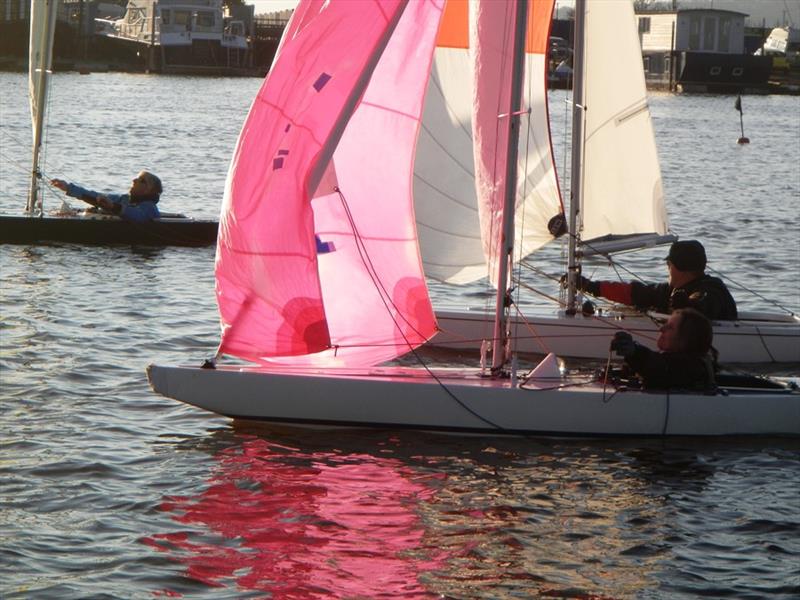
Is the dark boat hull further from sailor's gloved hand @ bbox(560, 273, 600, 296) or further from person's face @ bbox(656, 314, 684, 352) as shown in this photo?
person's face @ bbox(656, 314, 684, 352)

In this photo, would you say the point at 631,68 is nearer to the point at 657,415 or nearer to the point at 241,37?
the point at 657,415

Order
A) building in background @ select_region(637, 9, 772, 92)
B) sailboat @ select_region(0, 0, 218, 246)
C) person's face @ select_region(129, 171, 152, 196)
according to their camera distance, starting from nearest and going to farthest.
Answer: person's face @ select_region(129, 171, 152, 196), sailboat @ select_region(0, 0, 218, 246), building in background @ select_region(637, 9, 772, 92)

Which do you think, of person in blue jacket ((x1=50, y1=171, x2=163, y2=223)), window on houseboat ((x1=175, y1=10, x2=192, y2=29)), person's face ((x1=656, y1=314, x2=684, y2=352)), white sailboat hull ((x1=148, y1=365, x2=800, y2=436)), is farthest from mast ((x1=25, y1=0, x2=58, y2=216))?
window on houseboat ((x1=175, y1=10, x2=192, y2=29))

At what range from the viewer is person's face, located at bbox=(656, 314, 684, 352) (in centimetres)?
1080

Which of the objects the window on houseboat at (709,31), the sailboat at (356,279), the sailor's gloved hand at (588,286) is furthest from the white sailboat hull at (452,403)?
the window on houseboat at (709,31)

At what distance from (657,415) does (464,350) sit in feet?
13.6

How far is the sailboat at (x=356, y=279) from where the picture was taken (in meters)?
10.4

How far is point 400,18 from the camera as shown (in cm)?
1074

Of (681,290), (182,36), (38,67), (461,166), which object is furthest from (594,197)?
(182,36)

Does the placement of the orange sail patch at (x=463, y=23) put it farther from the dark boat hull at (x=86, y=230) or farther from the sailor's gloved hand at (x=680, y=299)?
the dark boat hull at (x=86, y=230)

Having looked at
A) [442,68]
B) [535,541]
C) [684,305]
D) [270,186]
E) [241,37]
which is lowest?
[535,541]

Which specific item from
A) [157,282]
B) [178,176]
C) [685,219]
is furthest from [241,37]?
[157,282]

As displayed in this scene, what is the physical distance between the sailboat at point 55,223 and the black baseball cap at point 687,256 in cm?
1030

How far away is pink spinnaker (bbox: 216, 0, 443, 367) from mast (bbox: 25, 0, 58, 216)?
1105 cm
